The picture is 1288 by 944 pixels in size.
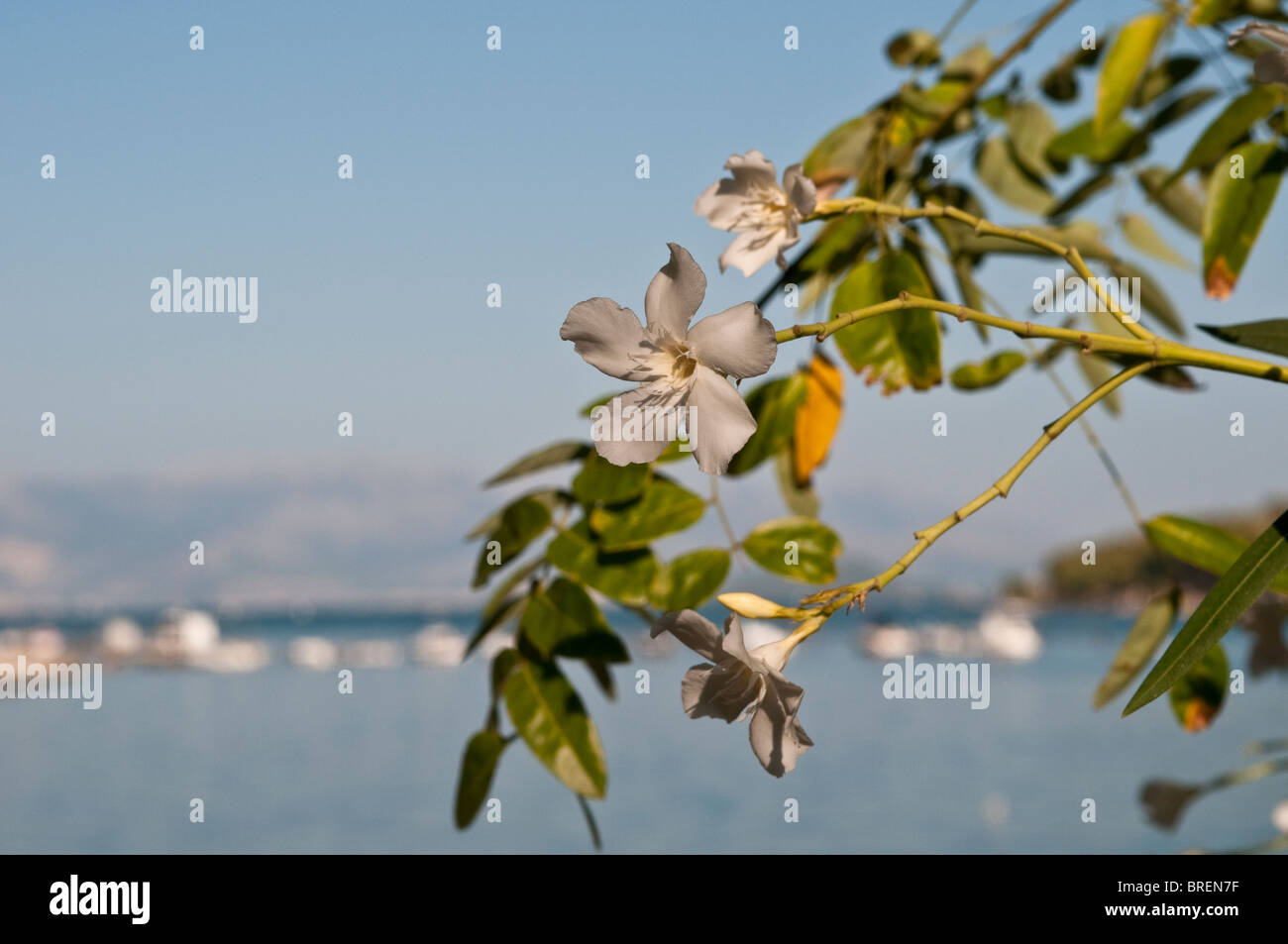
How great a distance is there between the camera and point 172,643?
483 inches

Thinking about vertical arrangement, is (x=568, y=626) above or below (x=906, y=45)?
below

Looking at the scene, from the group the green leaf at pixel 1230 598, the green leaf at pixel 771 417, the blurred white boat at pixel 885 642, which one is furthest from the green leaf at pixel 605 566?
the blurred white boat at pixel 885 642

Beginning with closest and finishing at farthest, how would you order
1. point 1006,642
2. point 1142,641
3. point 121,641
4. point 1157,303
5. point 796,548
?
point 796,548, point 1142,641, point 1157,303, point 121,641, point 1006,642

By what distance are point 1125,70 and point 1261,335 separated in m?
0.50

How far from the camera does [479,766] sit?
0.75 metres

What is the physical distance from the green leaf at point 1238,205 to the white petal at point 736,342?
0.54 metres

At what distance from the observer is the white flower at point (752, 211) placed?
57cm

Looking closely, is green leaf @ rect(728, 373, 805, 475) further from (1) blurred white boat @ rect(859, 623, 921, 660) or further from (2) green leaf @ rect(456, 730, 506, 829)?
(1) blurred white boat @ rect(859, 623, 921, 660)

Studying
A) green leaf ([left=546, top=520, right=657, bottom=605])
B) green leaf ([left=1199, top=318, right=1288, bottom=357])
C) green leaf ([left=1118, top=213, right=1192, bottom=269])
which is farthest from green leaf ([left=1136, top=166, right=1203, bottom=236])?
green leaf ([left=546, top=520, right=657, bottom=605])

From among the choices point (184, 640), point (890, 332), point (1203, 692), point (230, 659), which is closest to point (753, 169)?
point (890, 332)

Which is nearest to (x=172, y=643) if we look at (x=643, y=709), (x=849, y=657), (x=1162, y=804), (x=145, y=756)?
(x=145, y=756)

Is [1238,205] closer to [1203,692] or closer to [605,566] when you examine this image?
[1203,692]

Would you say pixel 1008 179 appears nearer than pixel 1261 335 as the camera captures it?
No
